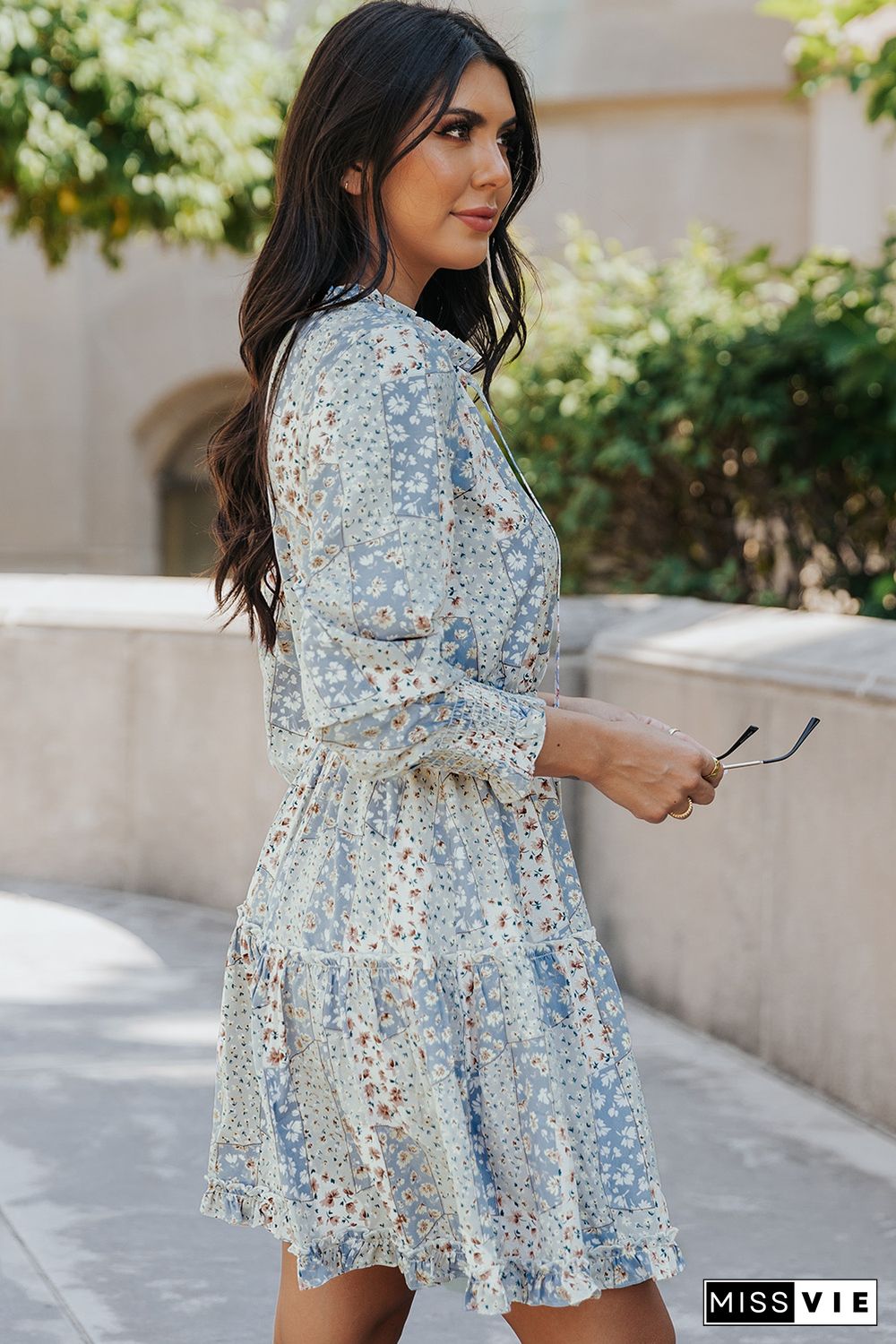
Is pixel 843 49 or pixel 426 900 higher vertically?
pixel 843 49

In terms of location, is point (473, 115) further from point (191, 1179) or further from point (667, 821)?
point (667, 821)

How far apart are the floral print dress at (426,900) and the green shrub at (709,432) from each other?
4696 mm

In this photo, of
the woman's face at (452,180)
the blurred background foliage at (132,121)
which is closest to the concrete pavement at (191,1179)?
the woman's face at (452,180)

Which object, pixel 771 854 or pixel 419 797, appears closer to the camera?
pixel 419 797

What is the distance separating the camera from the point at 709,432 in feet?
23.1

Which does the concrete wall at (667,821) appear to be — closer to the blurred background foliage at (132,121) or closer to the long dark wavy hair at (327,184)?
the blurred background foliage at (132,121)

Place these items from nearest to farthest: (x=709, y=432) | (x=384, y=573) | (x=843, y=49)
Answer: (x=384, y=573)
(x=843, y=49)
(x=709, y=432)

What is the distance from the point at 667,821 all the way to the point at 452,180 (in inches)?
124

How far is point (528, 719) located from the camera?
73.4 inches

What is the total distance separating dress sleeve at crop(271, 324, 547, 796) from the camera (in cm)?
178

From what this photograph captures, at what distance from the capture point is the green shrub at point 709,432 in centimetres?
680

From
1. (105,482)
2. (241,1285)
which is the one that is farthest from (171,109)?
(105,482)

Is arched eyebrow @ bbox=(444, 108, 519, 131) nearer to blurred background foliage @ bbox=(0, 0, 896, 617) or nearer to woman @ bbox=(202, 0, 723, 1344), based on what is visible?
woman @ bbox=(202, 0, 723, 1344)

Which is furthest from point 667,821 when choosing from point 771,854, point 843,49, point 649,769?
point 649,769
